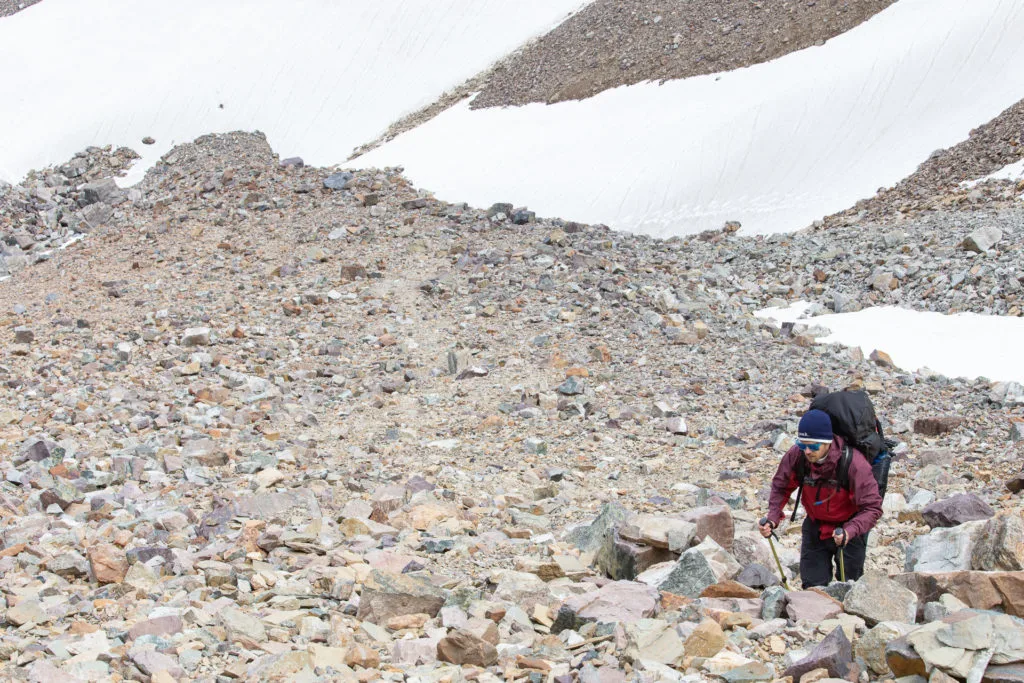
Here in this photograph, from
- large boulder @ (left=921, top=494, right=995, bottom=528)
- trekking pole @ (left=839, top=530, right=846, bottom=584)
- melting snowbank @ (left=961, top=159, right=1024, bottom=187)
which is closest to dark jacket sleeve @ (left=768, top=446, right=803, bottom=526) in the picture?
trekking pole @ (left=839, top=530, right=846, bottom=584)

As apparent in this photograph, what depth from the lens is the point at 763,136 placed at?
2484 centimetres

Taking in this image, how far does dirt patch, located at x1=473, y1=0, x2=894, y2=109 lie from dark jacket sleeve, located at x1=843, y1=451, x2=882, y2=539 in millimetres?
25939

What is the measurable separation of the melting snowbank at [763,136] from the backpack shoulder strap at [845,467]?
1638 cm

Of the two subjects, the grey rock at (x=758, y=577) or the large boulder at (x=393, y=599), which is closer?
the large boulder at (x=393, y=599)

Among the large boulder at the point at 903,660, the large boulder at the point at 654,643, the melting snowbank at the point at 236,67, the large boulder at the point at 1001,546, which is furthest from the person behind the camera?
the melting snowbank at the point at 236,67

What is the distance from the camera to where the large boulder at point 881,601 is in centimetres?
468

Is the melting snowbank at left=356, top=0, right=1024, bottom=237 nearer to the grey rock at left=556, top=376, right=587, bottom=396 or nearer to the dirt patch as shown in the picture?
the dirt patch

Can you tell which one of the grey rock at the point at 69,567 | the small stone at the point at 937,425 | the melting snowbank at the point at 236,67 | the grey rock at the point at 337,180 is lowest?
the small stone at the point at 937,425

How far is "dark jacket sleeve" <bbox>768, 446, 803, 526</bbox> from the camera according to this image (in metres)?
5.74

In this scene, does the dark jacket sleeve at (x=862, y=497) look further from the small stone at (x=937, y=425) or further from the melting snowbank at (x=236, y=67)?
the melting snowbank at (x=236, y=67)

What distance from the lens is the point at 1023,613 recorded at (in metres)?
4.61

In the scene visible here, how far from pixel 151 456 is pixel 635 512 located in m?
5.09

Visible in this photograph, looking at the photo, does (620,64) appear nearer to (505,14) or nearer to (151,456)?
(505,14)

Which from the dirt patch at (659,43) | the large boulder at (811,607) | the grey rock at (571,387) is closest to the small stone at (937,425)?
the grey rock at (571,387)
